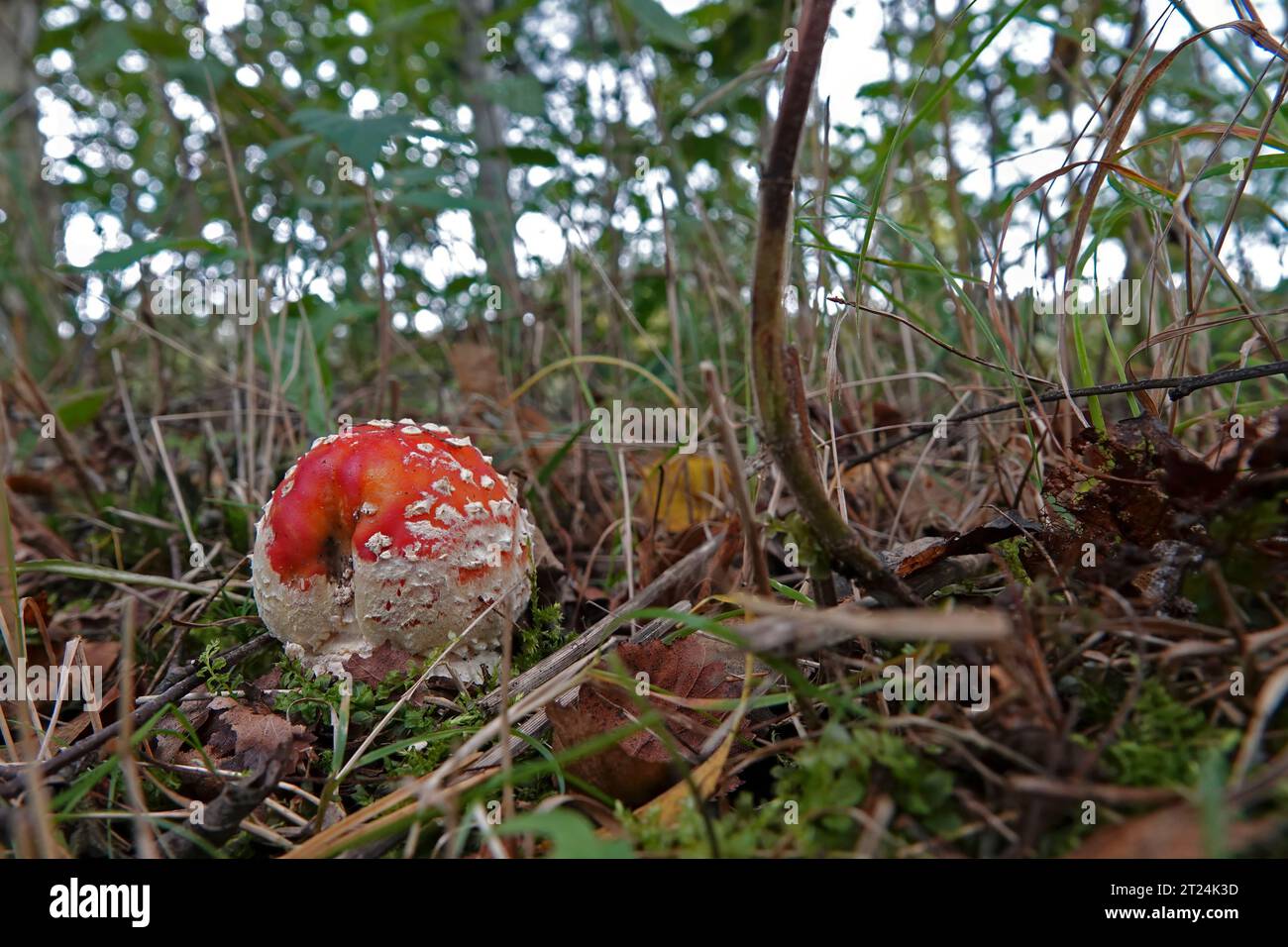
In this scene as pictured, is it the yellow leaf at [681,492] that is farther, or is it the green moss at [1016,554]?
the yellow leaf at [681,492]

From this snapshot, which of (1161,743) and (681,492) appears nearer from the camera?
(1161,743)

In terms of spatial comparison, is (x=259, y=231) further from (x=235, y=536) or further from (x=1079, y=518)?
(x=1079, y=518)

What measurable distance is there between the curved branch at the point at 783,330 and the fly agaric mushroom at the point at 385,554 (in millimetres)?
795

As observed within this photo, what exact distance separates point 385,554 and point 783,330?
1.01m

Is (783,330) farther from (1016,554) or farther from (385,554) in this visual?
(385,554)

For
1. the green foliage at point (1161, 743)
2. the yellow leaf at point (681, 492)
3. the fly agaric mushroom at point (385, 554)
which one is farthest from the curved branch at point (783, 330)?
the yellow leaf at point (681, 492)

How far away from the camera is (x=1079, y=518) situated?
4.55 feet

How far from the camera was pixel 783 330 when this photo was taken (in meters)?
1.10

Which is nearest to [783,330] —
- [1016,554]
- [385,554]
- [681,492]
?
[1016,554]

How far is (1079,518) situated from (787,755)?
67cm

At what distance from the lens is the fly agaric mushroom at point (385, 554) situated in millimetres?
1692

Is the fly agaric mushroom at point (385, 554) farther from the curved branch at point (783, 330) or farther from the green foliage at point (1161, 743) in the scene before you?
the green foliage at point (1161, 743)

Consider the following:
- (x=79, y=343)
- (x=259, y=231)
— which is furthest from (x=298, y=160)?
(x=79, y=343)

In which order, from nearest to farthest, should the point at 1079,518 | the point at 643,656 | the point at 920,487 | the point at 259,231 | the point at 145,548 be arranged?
the point at 1079,518, the point at 643,656, the point at 920,487, the point at 145,548, the point at 259,231
